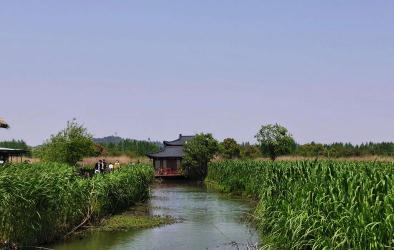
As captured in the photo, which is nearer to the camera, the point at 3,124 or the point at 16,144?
the point at 3,124

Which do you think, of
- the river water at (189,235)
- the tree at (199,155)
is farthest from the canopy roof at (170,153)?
the river water at (189,235)

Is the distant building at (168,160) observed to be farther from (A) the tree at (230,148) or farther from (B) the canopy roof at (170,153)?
(A) the tree at (230,148)

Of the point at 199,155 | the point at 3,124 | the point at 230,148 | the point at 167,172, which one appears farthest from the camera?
the point at 230,148

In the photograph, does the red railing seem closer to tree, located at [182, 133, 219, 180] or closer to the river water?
tree, located at [182, 133, 219, 180]

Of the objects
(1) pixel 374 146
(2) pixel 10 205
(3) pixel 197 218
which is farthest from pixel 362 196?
(1) pixel 374 146

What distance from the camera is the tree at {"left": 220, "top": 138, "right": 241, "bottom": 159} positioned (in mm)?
87625

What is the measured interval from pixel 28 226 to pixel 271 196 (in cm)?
760

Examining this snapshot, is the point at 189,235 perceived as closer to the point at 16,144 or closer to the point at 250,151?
the point at 250,151

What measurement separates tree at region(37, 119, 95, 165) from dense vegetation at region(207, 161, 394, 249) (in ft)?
121

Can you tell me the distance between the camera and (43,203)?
16250mm

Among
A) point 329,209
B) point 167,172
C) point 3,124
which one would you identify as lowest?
point 329,209

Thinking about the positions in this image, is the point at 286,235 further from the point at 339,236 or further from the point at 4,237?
the point at 4,237

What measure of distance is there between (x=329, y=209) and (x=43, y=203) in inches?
356

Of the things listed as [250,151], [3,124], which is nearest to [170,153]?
[250,151]
